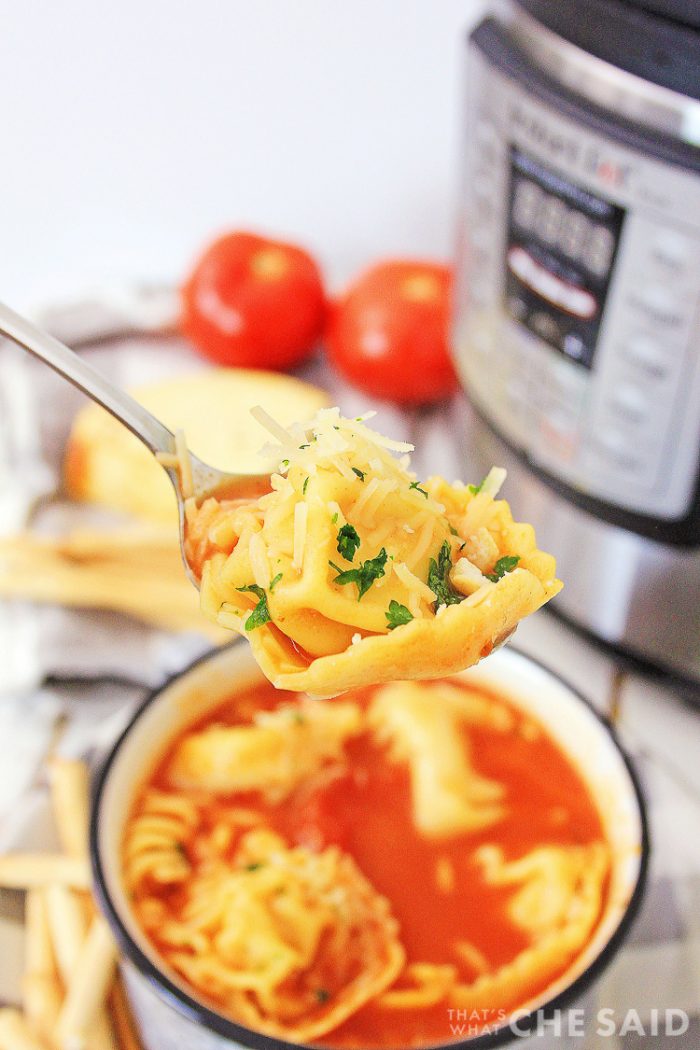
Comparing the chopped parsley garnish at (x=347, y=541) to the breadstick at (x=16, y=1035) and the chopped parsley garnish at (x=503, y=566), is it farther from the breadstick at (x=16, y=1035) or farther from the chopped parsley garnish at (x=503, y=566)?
the breadstick at (x=16, y=1035)

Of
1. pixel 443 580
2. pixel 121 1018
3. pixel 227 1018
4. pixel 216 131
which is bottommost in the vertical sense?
pixel 121 1018

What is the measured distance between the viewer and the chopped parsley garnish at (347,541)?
67 centimetres

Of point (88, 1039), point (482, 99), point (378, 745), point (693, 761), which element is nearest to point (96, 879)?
point (88, 1039)

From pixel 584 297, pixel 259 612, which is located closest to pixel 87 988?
pixel 259 612

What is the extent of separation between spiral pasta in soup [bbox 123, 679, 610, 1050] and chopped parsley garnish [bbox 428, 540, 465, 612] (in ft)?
1.00

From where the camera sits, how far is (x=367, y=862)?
2.96 ft

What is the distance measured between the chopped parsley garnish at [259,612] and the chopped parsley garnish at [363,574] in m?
0.04

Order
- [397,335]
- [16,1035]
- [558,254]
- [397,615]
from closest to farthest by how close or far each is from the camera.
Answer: [397,615]
[16,1035]
[558,254]
[397,335]

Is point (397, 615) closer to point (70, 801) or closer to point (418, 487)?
point (418, 487)

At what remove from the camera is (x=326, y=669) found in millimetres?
621

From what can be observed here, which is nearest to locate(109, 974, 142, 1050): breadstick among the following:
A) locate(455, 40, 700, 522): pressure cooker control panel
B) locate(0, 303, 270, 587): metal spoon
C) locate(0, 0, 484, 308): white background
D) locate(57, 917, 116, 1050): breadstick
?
locate(57, 917, 116, 1050): breadstick

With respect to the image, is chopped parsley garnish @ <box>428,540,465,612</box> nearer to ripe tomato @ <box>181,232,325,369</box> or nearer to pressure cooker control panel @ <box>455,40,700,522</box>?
pressure cooker control panel @ <box>455,40,700,522</box>

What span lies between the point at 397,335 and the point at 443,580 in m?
0.76

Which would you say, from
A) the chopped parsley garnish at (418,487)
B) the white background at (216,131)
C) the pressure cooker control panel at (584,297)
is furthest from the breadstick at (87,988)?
the white background at (216,131)
